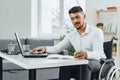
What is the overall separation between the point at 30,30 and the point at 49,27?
774mm

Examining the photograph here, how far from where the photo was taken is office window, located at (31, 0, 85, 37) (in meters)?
6.04

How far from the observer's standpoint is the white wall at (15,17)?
5242mm

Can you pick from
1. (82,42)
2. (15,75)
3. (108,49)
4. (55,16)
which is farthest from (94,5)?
(82,42)

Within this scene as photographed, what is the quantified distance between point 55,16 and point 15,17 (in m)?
1.17

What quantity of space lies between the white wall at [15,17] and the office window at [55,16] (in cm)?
64

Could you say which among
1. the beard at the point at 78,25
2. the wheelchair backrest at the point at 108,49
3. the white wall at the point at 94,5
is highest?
the white wall at the point at 94,5

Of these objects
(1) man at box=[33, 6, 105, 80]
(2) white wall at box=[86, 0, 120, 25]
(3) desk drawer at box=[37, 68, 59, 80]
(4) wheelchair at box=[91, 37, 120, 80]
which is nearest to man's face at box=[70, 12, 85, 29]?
(1) man at box=[33, 6, 105, 80]

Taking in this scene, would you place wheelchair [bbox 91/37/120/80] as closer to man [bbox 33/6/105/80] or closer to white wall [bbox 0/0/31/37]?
man [bbox 33/6/105/80]

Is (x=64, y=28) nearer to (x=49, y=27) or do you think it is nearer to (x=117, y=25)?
(x=49, y=27)

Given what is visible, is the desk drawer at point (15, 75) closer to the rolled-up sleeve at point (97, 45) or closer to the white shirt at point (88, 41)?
the white shirt at point (88, 41)

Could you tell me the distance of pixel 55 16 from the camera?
6.12 metres

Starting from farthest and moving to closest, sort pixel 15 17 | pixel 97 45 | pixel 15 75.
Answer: pixel 15 17, pixel 15 75, pixel 97 45

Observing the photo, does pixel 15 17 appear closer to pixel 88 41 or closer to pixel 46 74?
pixel 46 74

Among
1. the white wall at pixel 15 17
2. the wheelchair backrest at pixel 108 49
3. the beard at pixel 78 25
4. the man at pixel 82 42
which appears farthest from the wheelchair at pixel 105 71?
the white wall at pixel 15 17
